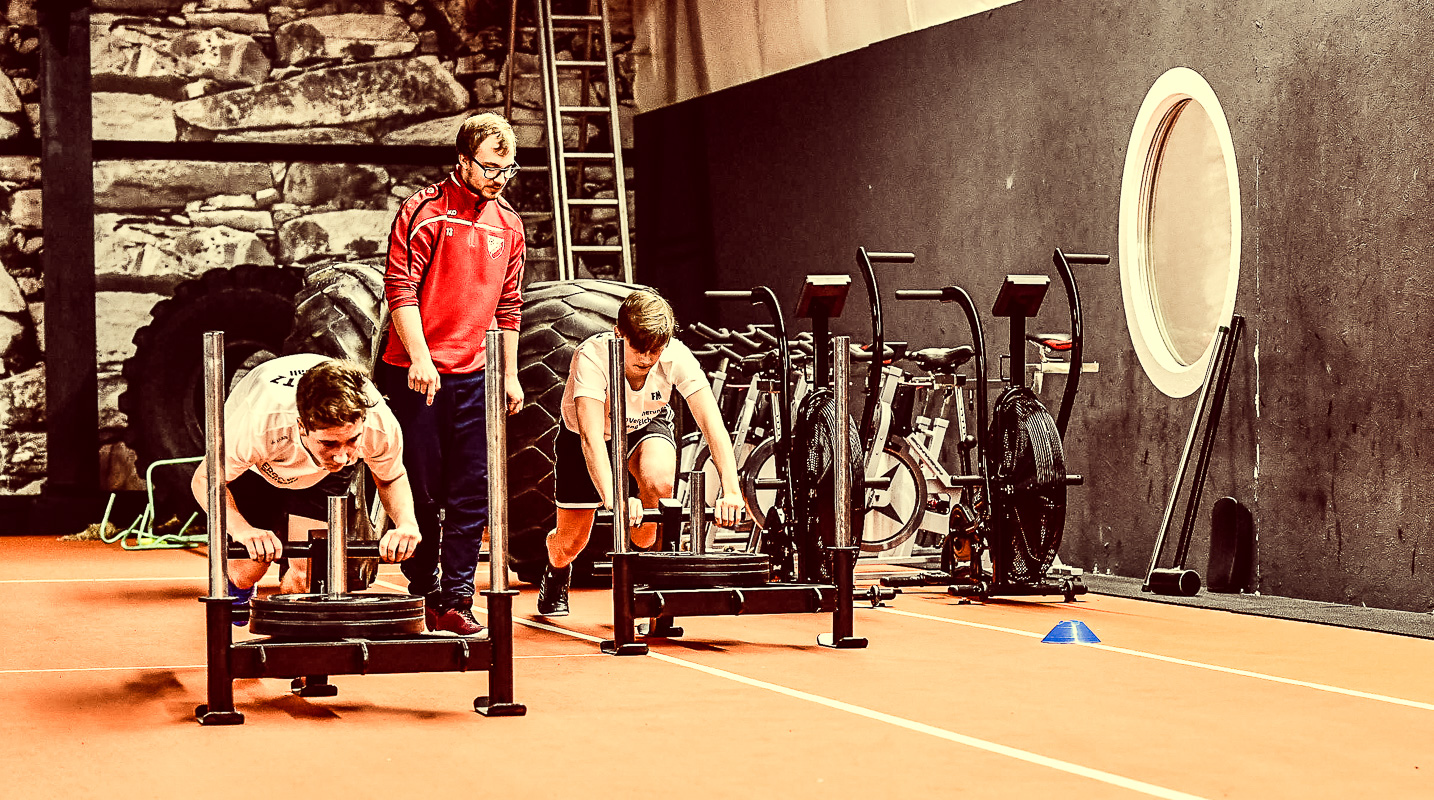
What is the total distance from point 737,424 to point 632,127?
13.3 feet

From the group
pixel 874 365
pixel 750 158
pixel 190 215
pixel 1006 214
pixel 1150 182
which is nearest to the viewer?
pixel 874 365

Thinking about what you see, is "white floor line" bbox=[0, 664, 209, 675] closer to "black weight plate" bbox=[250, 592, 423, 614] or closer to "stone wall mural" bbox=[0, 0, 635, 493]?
"black weight plate" bbox=[250, 592, 423, 614]

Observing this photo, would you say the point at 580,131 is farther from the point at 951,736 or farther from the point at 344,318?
the point at 951,736

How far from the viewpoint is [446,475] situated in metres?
5.14

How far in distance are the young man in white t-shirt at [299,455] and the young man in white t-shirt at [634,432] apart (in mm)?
660

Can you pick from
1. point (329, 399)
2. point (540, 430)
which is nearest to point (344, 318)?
point (540, 430)

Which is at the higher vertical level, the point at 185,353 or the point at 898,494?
the point at 185,353

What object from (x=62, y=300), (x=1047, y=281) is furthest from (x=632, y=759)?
(x=62, y=300)

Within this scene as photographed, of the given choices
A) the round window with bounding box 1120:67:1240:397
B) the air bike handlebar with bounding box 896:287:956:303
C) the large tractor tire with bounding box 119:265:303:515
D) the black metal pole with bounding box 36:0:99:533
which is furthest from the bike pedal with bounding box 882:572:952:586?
the black metal pole with bounding box 36:0:99:533

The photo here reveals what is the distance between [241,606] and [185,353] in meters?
5.96

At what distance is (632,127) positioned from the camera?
12.2m

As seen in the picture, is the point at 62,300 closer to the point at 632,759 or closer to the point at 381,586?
the point at 381,586

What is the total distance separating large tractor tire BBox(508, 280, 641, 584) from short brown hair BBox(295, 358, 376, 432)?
3.01 meters

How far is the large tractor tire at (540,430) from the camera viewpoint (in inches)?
288
